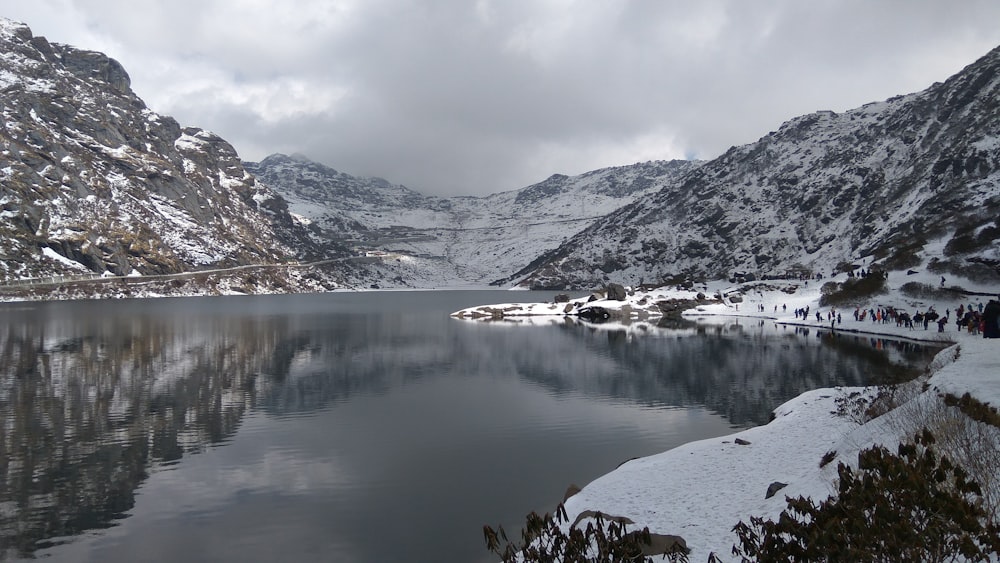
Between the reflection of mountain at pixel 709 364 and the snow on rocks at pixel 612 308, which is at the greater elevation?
the snow on rocks at pixel 612 308

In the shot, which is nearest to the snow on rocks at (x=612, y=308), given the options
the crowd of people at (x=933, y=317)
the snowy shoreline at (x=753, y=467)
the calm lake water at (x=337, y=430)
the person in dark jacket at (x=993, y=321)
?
the crowd of people at (x=933, y=317)

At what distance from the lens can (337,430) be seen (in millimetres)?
30500

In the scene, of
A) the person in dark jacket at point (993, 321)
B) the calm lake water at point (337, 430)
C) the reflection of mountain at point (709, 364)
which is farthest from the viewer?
the reflection of mountain at point (709, 364)

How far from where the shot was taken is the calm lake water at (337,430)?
1806cm

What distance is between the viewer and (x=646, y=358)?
185 ft

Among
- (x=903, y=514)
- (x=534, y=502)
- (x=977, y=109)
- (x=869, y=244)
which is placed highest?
(x=977, y=109)

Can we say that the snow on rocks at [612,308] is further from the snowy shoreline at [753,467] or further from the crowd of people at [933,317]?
the snowy shoreline at [753,467]

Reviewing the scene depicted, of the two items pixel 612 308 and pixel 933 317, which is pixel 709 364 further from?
pixel 612 308

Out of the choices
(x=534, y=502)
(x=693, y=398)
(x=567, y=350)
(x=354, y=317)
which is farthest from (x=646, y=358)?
(x=354, y=317)

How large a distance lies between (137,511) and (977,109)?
210 m

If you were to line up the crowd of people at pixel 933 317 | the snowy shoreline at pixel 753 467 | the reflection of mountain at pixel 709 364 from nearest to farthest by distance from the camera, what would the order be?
the snowy shoreline at pixel 753 467 → the crowd of people at pixel 933 317 → the reflection of mountain at pixel 709 364

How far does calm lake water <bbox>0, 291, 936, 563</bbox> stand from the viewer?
18062 mm

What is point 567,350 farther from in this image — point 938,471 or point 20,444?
point 938,471

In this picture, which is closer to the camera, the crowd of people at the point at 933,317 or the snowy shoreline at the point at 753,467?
the snowy shoreline at the point at 753,467
